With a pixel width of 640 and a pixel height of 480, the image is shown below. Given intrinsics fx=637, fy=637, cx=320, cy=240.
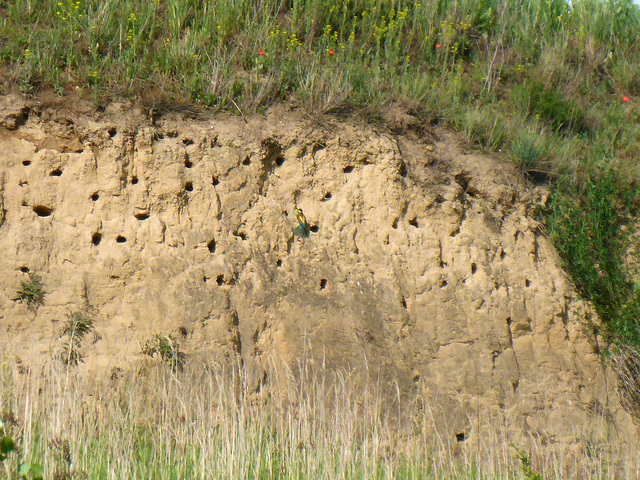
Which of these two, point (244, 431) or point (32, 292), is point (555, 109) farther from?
point (32, 292)

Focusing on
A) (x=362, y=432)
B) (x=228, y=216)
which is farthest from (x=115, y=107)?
(x=362, y=432)

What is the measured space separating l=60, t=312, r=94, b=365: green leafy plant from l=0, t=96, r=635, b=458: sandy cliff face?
80 millimetres

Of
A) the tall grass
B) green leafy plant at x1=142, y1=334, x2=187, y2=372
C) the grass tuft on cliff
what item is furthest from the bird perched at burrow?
green leafy plant at x1=142, y1=334, x2=187, y2=372

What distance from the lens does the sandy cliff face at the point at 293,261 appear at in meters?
5.70

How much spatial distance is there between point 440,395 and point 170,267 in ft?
9.08

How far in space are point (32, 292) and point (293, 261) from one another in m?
2.33

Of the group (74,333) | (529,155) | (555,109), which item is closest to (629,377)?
(529,155)

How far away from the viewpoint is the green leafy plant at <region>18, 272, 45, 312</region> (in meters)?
5.51

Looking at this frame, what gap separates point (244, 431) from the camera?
496 centimetres

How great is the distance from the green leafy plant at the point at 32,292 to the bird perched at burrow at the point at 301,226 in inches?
92.6

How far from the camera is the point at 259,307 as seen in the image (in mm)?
5906

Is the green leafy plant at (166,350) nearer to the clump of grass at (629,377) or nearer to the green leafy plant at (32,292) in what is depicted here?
the green leafy plant at (32,292)

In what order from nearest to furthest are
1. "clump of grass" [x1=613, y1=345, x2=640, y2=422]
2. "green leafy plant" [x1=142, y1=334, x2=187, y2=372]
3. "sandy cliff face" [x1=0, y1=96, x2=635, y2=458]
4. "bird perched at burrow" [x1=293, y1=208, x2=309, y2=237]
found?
"green leafy plant" [x1=142, y1=334, x2=187, y2=372], "sandy cliff face" [x1=0, y1=96, x2=635, y2=458], "clump of grass" [x1=613, y1=345, x2=640, y2=422], "bird perched at burrow" [x1=293, y1=208, x2=309, y2=237]

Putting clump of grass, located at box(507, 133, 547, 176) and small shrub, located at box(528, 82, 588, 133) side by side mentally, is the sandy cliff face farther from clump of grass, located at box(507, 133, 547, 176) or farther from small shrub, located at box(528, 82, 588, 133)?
small shrub, located at box(528, 82, 588, 133)
